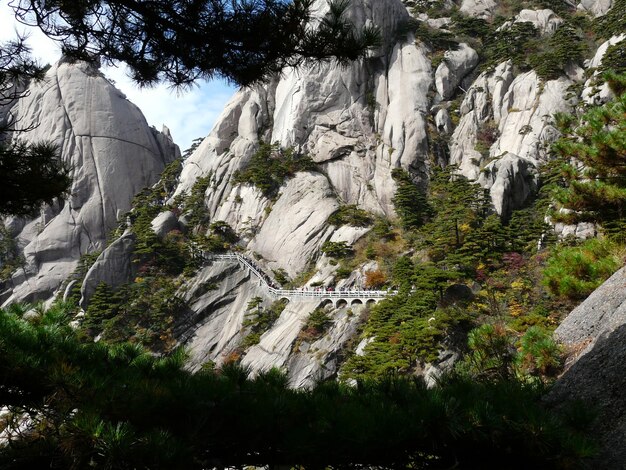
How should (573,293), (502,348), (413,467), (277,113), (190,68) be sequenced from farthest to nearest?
(277,113)
(573,293)
(502,348)
(190,68)
(413,467)

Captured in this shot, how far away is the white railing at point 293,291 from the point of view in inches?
953

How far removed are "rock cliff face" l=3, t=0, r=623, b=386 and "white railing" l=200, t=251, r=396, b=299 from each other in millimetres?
629

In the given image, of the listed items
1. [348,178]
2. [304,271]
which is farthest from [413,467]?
[348,178]

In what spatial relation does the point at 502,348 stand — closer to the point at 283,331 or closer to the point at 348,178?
the point at 283,331

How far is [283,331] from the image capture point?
24.8 m

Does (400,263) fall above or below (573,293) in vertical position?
above

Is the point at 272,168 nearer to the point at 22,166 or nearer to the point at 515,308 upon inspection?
the point at 515,308

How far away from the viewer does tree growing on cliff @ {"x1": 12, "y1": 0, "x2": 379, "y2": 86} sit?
486 centimetres

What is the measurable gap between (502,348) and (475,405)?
3456mm

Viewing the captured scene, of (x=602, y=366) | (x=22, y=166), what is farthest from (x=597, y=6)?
(x=22, y=166)

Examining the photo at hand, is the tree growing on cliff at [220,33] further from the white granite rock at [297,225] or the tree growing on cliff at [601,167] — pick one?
the white granite rock at [297,225]

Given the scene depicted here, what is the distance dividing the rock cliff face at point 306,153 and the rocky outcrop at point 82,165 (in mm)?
133

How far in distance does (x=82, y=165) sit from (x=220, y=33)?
4826 centimetres

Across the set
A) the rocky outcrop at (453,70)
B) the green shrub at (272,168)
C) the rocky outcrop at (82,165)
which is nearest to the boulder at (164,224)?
the green shrub at (272,168)
